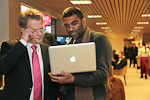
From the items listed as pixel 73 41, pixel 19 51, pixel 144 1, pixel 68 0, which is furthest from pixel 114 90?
pixel 144 1

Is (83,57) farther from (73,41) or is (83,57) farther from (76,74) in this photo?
(73,41)

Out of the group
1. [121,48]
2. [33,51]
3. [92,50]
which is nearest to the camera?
[92,50]

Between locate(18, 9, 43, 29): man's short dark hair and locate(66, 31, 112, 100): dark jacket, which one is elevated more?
locate(18, 9, 43, 29): man's short dark hair

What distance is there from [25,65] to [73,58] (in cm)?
41

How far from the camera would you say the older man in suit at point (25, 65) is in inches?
63.6

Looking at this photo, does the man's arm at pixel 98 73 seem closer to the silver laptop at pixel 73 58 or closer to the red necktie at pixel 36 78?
the silver laptop at pixel 73 58

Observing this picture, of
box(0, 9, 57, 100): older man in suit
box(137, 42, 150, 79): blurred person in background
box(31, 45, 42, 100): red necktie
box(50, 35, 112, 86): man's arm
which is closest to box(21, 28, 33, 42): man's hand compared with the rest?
box(0, 9, 57, 100): older man in suit

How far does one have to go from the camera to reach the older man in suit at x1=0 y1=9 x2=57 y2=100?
1.62 metres

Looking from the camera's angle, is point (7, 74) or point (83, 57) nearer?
point (83, 57)

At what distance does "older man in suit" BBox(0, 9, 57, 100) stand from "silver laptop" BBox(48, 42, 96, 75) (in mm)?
237

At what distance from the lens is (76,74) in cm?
159

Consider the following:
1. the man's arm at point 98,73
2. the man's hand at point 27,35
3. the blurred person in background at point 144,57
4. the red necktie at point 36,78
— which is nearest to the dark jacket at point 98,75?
the man's arm at point 98,73

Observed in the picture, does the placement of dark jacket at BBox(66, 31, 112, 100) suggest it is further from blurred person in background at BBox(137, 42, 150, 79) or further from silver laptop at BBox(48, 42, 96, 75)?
blurred person in background at BBox(137, 42, 150, 79)

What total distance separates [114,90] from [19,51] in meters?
1.70
